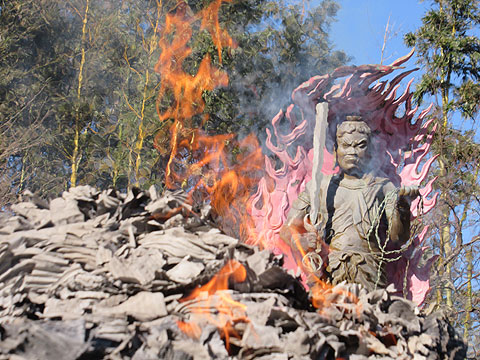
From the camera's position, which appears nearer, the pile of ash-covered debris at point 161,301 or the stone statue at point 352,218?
the pile of ash-covered debris at point 161,301

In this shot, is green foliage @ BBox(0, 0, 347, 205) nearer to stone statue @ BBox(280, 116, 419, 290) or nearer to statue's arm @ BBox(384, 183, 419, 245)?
stone statue @ BBox(280, 116, 419, 290)

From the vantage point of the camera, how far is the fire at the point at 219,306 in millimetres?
2117

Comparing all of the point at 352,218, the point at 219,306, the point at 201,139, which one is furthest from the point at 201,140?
the point at 219,306

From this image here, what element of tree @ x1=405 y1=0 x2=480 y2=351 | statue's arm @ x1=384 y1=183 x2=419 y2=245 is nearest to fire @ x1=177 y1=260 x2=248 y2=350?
statue's arm @ x1=384 y1=183 x2=419 y2=245

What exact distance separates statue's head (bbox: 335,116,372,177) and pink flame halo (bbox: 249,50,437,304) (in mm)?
163

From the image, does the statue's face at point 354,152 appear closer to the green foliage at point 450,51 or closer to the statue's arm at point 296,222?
the statue's arm at point 296,222

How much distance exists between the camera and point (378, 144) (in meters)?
5.30

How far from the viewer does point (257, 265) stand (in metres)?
2.35

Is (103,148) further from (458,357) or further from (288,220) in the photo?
(458,357)

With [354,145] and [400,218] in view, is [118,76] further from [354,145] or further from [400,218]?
[400,218]

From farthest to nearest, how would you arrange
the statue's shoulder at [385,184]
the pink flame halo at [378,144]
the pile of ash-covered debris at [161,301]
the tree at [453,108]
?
1. the tree at [453,108]
2. the pink flame halo at [378,144]
3. the statue's shoulder at [385,184]
4. the pile of ash-covered debris at [161,301]

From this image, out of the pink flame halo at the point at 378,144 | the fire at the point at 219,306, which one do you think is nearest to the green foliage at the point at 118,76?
the pink flame halo at the point at 378,144

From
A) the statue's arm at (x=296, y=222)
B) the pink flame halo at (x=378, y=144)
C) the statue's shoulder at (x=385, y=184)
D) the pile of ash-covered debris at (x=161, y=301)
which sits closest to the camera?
the pile of ash-covered debris at (x=161, y=301)

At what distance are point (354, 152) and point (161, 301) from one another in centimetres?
330
